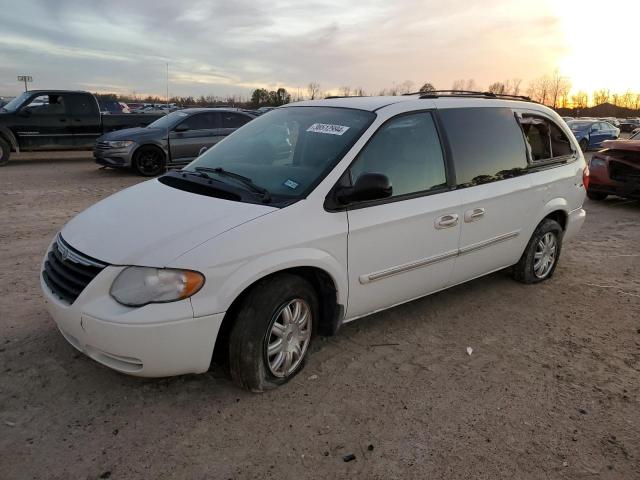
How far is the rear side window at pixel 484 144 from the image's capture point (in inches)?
158

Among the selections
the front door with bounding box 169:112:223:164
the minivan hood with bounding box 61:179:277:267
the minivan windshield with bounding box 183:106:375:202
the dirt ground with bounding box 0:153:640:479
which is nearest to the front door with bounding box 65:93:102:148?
the front door with bounding box 169:112:223:164

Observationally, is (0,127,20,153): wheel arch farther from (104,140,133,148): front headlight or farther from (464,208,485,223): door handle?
(464,208,485,223): door handle

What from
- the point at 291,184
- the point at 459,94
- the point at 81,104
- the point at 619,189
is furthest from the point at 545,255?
the point at 81,104

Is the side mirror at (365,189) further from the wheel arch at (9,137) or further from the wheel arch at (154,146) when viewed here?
the wheel arch at (9,137)

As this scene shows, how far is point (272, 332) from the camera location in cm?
304

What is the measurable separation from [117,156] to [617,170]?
1062cm

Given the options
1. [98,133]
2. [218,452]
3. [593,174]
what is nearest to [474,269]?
[218,452]

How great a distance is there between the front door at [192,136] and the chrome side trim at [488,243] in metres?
8.92

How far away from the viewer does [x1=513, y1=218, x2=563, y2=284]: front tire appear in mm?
4945

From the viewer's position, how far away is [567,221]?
5.27 meters

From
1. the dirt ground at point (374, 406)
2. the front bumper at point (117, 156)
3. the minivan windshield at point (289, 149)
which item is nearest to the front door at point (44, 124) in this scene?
the front bumper at point (117, 156)

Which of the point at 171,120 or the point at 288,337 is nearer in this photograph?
the point at 288,337

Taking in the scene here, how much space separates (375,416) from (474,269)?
6.16 ft

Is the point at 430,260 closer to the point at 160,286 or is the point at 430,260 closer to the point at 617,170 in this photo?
the point at 160,286
